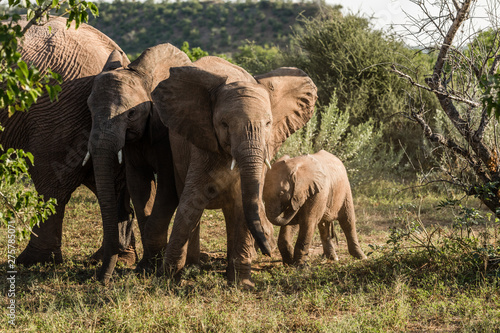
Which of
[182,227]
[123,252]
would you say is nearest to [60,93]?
[123,252]

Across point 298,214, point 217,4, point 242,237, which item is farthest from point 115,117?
point 217,4

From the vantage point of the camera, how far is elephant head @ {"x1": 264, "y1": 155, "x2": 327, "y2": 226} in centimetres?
648

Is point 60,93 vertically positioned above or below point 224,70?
below

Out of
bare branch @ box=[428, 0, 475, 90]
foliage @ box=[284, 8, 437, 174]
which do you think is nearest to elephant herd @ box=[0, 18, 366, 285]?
bare branch @ box=[428, 0, 475, 90]

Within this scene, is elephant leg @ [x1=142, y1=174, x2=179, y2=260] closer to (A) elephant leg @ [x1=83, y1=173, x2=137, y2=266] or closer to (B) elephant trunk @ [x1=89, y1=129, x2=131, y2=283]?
(B) elephant trunk @ [x1=89, y1=129, x2=131, y2=283]

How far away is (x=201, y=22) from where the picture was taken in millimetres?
48062

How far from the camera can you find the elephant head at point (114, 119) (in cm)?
590

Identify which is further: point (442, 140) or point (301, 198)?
point (301, 198)

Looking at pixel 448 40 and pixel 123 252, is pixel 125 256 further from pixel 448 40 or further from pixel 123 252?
pixel 448 40

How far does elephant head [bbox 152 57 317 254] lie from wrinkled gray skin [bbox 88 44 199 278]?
0.44 metres

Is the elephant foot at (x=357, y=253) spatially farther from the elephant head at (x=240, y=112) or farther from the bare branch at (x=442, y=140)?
the elephant head at (x=240, y=112)

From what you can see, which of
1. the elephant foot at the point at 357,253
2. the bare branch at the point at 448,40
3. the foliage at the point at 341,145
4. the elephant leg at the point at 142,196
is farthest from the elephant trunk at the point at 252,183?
the foliage at the point at 341,145

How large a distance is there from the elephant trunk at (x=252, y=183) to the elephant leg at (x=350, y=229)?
267 cm

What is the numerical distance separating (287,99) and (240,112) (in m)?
1.17
